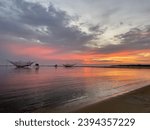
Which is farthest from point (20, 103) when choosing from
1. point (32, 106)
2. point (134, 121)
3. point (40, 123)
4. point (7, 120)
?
point (134, 121)

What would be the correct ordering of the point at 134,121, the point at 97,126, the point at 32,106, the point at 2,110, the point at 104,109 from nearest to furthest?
the point at 97,126 < the point at 134,121 < the point at 104,109 < the point at 2,110 < the point at 32,106

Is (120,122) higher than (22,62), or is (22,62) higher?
(22,62)

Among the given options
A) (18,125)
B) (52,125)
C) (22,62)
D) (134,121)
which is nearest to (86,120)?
(52,125)

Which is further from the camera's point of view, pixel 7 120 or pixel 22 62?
pixel 22 62

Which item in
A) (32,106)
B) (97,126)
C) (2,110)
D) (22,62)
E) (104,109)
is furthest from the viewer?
(22,62)

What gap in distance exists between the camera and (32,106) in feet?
32.0

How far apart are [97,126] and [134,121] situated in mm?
1235

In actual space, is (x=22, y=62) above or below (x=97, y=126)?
above

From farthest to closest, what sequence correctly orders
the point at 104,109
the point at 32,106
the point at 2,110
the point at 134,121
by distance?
the point at 32,106 → the point at 2,110 → the point at 104,109 → the point at 134,121

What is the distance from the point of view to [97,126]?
5832 millimetres

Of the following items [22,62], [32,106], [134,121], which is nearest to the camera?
[134,121]

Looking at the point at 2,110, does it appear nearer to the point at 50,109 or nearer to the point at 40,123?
the point at 50,109

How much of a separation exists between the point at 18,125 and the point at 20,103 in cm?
439

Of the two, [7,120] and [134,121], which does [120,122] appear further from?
[7,120]
